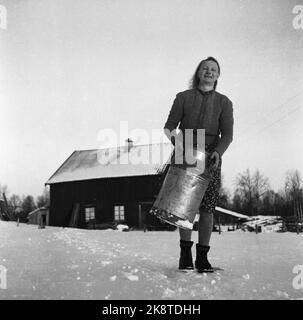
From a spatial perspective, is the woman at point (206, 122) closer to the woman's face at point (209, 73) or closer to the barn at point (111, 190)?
the woman's face at point (209, 73)

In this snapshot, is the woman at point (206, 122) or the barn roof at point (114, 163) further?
the barn roof at point (114, 163)

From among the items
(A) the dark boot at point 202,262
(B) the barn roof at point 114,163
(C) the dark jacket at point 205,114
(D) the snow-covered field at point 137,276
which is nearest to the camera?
(D) the snow-covered field at point 137,276

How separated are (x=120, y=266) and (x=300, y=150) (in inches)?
83.6

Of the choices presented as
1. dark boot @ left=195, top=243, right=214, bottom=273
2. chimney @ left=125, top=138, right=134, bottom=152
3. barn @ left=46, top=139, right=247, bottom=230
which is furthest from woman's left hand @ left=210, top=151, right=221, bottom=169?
chimney @ left=125, top=138, right=134, bottom=152

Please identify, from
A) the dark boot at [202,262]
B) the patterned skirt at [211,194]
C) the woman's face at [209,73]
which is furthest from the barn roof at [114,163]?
the dark boot at [202,262]

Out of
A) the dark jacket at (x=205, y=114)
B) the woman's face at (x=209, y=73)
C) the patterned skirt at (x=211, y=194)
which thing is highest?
the woman's face at (x=209, y=73)

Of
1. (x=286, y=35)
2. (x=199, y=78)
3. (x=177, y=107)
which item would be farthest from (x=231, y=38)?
(x=177, y=107)

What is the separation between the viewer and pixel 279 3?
3.34 m

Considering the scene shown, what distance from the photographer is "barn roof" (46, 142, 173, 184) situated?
17609 millimetres

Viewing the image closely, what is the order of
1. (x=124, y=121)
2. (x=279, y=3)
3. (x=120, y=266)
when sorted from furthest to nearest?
(x=124, y=121) < (x=279, y=3) < (x=120, y=266)

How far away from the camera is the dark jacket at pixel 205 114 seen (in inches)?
114

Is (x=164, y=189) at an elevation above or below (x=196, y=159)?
below

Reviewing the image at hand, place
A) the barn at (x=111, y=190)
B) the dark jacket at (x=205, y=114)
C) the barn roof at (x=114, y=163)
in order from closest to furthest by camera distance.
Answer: the dark jacket at (x=205, y=114) < the barn roof at (x=114, y=163) < the barn at (x=111, y=190)
